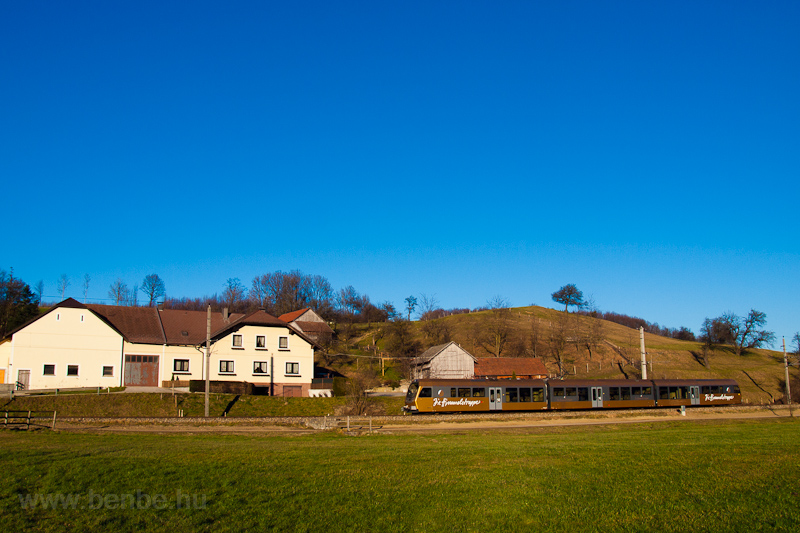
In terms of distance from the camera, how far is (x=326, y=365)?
270 feet

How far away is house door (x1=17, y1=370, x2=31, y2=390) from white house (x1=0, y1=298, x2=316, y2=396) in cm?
7

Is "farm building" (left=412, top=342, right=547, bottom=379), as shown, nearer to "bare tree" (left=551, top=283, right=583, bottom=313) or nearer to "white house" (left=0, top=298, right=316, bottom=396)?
"white house" (left=0, top=298, right=316, bottom=396)

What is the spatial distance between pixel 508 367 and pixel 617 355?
30.0 meters

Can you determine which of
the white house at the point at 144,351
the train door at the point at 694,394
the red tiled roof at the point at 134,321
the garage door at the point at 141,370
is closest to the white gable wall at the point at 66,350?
the white house at the point at 144,351

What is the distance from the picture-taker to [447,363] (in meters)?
75.0

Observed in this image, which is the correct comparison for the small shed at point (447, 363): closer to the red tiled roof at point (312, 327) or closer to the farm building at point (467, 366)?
the farm building at point (467, 366)

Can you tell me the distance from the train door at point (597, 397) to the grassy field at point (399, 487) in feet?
78.8

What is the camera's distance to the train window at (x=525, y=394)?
4247 cm

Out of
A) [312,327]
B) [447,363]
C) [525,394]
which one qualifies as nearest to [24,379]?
[525,394]

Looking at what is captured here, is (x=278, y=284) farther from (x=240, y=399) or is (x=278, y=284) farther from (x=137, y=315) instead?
(x=240, y=399)

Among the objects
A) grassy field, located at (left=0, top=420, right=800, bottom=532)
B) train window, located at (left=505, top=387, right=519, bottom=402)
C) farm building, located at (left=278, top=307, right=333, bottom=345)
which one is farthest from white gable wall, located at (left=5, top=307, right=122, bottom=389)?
farm building, located at (left=278, top=307, right=333, bottom=345)

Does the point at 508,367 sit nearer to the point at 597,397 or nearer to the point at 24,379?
the point at 597,397

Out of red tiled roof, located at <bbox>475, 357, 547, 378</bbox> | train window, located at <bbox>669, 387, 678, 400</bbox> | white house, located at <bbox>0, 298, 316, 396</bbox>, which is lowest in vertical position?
train window, located at <bbox>669, 387, 678, 400</bbox>

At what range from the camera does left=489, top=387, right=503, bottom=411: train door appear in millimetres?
41750
